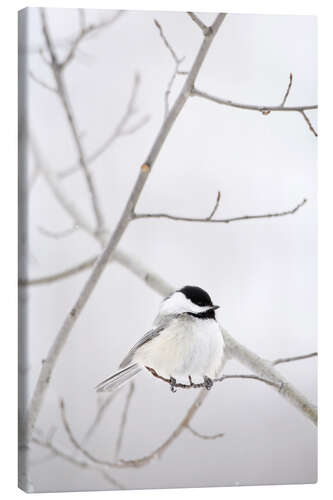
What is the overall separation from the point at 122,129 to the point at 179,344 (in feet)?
2.11

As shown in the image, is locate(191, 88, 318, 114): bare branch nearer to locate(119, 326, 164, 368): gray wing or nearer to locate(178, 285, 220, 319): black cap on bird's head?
locate(178, 285, 220, 319): black cap on bird's head

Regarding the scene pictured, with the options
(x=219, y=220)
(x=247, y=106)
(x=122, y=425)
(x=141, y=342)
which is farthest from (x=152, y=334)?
(x=247, y=106)

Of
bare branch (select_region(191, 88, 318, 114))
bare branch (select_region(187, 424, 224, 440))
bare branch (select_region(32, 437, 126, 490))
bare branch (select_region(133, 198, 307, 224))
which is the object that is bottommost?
bare branch (select_region(32, 437, 126, 490))

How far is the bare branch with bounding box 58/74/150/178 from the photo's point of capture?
2.53 metres

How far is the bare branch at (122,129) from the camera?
253cm

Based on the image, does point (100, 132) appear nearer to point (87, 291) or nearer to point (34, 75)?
point (34, 75)

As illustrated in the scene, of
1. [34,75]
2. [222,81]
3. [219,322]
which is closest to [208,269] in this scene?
[219,322]

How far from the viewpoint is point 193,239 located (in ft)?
8.66

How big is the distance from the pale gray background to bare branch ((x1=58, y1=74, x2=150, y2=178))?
18 millimetres

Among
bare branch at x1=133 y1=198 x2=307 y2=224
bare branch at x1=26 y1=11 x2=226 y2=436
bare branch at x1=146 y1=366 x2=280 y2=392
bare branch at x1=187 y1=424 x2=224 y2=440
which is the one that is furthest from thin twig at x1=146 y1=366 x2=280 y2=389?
bare branch at x1=133 y1=198 x2=307 y2=224

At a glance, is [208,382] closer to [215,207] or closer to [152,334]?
[152,334]

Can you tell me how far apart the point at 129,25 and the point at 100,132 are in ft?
1.11

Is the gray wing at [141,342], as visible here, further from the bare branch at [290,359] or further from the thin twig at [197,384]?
the bare branch at [290,359]

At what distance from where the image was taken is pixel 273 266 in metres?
2.78
